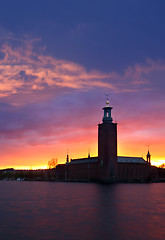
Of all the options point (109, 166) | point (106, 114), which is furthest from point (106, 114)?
point (109, 166)

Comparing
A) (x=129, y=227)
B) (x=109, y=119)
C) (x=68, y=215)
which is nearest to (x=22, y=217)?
(x=68, y=215)

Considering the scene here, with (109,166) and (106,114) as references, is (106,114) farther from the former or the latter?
(109,166)

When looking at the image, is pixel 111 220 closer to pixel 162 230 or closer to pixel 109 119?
pixel 162 230

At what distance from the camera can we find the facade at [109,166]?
5192 inches

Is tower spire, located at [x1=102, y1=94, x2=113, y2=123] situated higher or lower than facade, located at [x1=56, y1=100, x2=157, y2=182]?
higher

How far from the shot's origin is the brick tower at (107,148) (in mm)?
131125

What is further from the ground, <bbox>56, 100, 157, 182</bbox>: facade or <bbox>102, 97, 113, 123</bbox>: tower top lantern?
<bbox>102, 97, 113, 123</bbox>: tower top lantern

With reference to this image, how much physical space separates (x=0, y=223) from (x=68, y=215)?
25.5 feet

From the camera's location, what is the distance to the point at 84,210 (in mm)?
39312

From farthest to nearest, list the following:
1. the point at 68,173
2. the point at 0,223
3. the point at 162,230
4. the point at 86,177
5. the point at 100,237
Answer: the point at 68,173
the point at 86,177
the point at 0,223
the point at 162,230
the point at 100,237

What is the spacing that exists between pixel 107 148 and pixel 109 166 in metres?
7.07

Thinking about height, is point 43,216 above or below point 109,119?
below

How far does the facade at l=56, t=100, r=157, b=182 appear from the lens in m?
132

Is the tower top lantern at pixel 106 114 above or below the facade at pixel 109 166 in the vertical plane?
above
